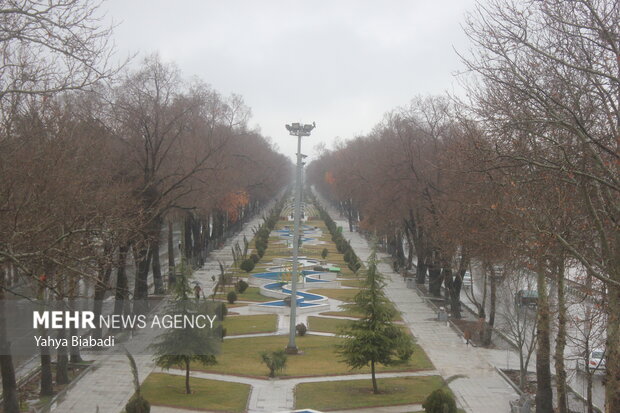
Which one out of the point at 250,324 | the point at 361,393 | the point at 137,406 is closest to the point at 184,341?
the point at 137,406

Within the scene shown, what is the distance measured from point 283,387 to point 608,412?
9801mm

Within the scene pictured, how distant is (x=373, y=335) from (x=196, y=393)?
16.5 ft

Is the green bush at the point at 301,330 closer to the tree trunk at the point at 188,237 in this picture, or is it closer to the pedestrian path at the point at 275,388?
the pedestrian path at the point at 275,388

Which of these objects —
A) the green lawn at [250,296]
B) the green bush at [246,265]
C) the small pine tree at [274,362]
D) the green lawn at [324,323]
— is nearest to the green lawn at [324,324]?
the green lawn at [324,323]

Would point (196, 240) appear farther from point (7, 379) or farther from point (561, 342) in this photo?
point (561, 342)

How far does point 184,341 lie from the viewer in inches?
731

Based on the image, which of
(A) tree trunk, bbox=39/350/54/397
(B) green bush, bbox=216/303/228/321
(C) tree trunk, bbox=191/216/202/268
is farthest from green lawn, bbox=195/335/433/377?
(C) tree trunk, bbox=191/216/202/268

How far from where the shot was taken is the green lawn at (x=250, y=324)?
27453 millimetres

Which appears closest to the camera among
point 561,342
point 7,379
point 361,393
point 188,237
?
point 561,342

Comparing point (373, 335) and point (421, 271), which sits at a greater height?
point (373, 335)

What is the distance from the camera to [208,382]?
19.8 m

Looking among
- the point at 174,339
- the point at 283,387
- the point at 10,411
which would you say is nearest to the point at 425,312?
the point at 283,387

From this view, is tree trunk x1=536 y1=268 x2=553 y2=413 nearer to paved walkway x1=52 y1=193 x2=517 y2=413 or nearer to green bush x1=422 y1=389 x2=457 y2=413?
paved walkway x1=52 y1=193 x2=517 y2=413

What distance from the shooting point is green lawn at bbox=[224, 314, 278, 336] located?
27.5 meters
